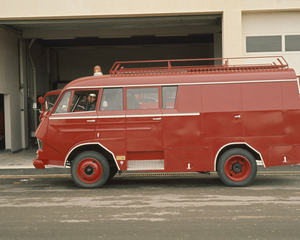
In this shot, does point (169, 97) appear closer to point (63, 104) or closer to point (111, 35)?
point (63, 104)

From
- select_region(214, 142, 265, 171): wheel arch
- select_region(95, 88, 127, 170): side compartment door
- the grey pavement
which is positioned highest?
select_region(95, 88, 127, 170): side compartment door

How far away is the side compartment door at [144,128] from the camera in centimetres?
821

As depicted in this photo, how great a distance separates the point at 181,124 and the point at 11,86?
35.6 ft

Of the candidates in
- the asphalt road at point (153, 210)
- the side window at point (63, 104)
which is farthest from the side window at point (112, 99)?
the asphalt road at point (153, 210)

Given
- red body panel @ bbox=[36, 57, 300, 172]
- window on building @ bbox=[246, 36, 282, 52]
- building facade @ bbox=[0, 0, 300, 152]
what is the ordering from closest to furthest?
red body panel @ bbox=[36, 57, 300, 172] → building facade @ bbox=[0, 0, 300, 152] → window on building @ bbox=[246, 36, 282, 52]

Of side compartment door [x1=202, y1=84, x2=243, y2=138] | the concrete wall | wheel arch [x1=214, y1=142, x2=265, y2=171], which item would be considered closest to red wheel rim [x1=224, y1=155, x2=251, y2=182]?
wheel arch [x1=214, y1=142, x2=265, y2=171]

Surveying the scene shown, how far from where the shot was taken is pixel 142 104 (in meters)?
8.27

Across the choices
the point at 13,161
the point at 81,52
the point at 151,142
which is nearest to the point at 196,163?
the point at 151,142

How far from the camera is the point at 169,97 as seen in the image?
8273 mm

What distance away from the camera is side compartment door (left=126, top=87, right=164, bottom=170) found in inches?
323

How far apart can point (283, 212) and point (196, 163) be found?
254cm

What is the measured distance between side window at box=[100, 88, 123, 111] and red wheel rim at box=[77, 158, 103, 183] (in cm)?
124

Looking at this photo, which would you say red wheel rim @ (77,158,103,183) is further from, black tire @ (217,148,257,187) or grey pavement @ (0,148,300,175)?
grey pavement @ (0,148,300,175)

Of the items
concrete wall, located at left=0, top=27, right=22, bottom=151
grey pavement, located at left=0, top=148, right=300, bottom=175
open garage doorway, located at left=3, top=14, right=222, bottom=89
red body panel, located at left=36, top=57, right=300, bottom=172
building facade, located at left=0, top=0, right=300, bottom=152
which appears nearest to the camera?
red body panel, located at left=36, top=57, right=300, bottom=172
